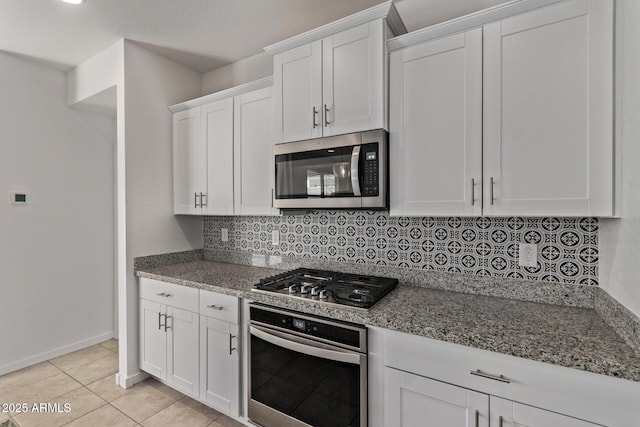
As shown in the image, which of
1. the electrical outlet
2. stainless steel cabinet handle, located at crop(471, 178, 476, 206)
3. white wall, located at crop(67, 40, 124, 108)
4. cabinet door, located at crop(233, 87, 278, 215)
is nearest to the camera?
stainless steel cabinet handle, located at crop(471, 178, 476, 206)

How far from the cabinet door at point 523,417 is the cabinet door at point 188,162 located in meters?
2.39

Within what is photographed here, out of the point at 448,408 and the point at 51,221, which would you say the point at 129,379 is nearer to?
the point at 51,221

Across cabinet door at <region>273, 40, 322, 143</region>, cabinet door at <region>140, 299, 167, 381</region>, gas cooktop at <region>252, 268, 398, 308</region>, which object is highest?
cabinet door at <region>273, 40, 322, 143</region>

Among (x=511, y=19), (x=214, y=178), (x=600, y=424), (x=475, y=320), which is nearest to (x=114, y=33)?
(x=214, y=178)

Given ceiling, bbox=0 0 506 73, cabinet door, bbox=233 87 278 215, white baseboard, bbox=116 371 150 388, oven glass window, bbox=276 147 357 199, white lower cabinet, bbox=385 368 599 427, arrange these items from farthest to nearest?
1. white baseboard, bbox=116 371 150 388
2. cabinet door, bbox=233 87 278 215
3. ceiling, bbox=0 0 506 73
4. oven glass window, bbox=276 147 357 199
5. white lower cabinet, bbox=385 368 599 427

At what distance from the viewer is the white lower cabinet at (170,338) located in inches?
87.0

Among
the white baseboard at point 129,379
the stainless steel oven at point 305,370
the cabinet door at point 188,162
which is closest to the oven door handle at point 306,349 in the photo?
the stainless steel oven at point 305,370

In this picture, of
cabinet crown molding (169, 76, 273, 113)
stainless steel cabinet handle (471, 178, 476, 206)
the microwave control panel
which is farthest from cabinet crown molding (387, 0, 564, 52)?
cabinet crown molding (169, 76, 273, 113)

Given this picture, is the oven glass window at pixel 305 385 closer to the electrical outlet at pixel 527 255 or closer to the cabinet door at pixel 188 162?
the electrical outlet at pixel 527 255

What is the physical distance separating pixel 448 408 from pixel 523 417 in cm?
26

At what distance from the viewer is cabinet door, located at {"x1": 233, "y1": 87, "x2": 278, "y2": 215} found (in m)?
2.31

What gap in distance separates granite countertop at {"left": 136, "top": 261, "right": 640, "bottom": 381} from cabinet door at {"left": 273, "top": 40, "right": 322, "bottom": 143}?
1.04 m

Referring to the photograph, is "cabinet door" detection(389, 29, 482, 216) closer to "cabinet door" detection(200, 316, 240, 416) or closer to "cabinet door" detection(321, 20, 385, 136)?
"cabinet door" detection(321, 20, 385, 136)

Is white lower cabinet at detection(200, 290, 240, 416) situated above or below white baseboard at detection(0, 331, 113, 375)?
above
